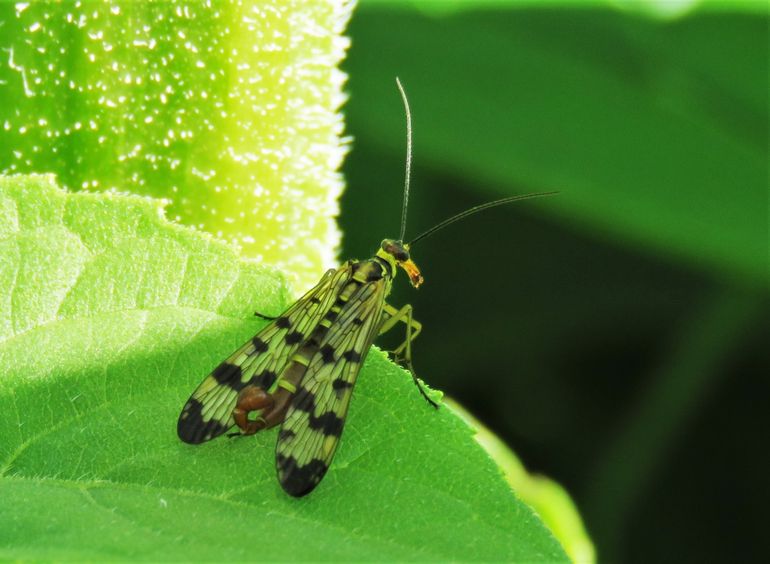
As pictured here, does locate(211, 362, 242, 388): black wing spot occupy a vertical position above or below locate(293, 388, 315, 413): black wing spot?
above

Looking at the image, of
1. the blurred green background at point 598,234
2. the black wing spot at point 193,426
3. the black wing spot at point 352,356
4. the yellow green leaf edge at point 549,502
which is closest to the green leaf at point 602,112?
the blurred green background at point 598,234

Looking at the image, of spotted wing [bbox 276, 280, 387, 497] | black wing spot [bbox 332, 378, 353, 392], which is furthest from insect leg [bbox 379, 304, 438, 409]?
black wing spot [bbox 332, 378, 353, 392]

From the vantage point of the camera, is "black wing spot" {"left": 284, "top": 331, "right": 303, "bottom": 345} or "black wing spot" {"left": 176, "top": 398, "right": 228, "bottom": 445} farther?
"black wing spot" {"left": 284, "top": 331, "right": 303, "bottom": 345}

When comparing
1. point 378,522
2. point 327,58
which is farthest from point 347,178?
point 378,522

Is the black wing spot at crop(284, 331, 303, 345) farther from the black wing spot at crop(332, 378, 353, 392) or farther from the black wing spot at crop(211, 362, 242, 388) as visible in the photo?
the black wing spot at crop(332, 378, 353, 392)

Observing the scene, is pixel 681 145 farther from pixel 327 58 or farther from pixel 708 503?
pixel 327 58

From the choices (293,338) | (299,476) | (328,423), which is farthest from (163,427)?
(293,338)
